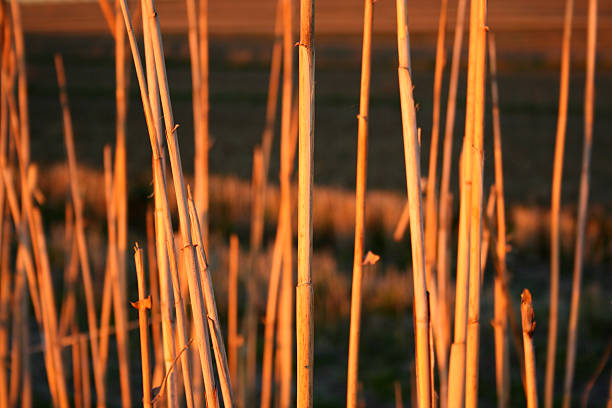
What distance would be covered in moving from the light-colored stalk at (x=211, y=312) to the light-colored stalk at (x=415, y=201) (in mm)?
146

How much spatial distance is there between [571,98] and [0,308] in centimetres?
1103

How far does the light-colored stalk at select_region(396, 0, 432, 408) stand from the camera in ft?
1.44

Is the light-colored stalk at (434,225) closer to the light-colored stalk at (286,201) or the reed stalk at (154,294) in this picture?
the light-colored stalk at (286,201)

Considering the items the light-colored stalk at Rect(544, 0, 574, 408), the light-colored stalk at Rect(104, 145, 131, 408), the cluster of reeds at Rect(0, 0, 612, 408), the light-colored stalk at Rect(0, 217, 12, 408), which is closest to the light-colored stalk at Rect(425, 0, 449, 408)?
the cluster of reeds at Rect(0, 0, 612, 408)

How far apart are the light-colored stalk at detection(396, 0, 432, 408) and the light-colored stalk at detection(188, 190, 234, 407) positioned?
0.48ft

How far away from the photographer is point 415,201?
17.8 inches

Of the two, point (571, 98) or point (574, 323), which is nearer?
point (574, 323)

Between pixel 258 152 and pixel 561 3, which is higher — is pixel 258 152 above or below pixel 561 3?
below

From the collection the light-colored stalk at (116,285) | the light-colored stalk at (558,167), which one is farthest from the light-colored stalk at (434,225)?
the light-colored stalk at (116,285)

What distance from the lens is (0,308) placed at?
1.08m

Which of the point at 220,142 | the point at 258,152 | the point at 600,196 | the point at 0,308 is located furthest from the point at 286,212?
the point at 220,142

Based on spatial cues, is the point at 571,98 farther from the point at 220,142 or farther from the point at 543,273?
the point at 543,273

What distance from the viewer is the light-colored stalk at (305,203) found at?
380 mm

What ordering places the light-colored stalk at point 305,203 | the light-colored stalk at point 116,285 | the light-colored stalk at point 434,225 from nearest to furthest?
1. the light-colored stalk at point 305,203
2. the light-colored stalk at point 434,225
3. the light-colored stalk at point 116,285
